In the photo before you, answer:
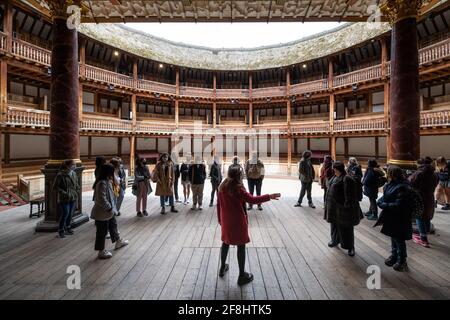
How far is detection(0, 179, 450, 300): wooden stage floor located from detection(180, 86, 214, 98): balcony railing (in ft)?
58.6

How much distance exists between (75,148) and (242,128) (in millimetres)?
18703

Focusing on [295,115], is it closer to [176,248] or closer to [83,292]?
[176,248]

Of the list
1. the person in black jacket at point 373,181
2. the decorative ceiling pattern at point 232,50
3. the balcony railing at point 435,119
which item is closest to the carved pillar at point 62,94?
the person in black jacket at point 373,181

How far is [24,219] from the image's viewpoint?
22.3ft

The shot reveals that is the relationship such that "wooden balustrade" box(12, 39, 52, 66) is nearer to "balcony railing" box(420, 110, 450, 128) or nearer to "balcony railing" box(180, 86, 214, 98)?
"balcony railing" box(180, 86, 214, 98)

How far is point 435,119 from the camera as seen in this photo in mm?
12352

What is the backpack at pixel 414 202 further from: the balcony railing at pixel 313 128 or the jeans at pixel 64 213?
the balcony railing at pixel 313 128

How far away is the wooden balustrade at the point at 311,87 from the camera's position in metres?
19.6

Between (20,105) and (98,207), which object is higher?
(20,105)

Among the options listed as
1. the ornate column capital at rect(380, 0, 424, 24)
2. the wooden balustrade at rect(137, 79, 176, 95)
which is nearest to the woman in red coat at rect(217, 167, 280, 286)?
the ornate column capital at rect(380, 0, 424, 24)

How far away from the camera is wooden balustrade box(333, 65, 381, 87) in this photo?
1616 cm

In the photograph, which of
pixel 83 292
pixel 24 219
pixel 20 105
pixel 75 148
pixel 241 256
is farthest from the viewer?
pixel 20 105

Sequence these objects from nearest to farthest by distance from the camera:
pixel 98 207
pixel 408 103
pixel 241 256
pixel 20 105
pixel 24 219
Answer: pixel 241 256
pixel 98 207
pixel 408 103
pixel 24 219
pixel 20 105
